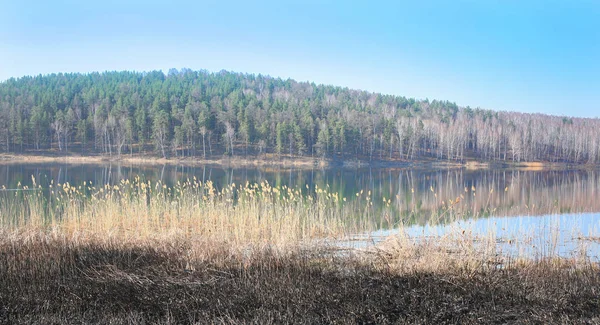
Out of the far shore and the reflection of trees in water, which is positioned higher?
the reflection of trees in water

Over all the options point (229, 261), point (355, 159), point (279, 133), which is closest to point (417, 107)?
point (355, 159)

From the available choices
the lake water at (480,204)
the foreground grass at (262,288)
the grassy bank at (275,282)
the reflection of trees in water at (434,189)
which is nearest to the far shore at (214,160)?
the reflection of trees in water at (434,189)

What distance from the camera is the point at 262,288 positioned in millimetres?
5961

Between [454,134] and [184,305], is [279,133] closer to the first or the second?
[454,134]

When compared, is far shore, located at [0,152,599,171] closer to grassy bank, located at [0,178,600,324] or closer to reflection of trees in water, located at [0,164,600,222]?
reflection of trees in water, located at [0,164,600,222]

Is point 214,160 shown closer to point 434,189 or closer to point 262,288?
point 434,189

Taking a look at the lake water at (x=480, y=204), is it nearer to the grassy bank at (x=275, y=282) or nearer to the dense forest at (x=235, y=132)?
the grassy bank at (x=275, y=282)

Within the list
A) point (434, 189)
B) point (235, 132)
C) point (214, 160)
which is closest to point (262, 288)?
point (434, 189)

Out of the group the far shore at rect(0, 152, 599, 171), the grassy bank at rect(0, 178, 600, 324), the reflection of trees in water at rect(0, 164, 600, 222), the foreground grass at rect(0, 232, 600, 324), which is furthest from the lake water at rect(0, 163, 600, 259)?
the far shore at rect(0, 152, 599, 171)

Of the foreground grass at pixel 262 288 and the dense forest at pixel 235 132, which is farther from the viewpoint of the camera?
the dense forest at pixel 235 132

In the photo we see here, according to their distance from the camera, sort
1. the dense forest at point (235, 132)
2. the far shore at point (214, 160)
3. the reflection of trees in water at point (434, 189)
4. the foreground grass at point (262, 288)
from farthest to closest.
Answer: the dense forest at point (235, 132), the far shore at point (214, 160), the reflection of trees in water at point (434, 189), the foreground grass at point (262, 288)

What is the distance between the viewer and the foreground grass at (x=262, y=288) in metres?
5.00

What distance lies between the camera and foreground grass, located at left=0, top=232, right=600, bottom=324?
5.00 m

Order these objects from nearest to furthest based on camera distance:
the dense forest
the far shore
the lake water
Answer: the lake water
the far shore
the dense forest
